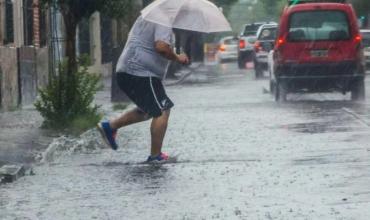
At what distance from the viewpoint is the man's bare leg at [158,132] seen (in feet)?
38.6

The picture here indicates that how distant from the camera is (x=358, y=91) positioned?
21.9 meters

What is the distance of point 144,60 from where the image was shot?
39.1ft

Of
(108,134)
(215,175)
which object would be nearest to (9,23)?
(108,134)

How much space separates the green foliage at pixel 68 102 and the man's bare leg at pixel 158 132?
12.4 feet

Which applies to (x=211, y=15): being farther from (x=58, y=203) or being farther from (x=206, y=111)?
(x=206, y=111)

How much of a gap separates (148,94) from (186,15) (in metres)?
0.85

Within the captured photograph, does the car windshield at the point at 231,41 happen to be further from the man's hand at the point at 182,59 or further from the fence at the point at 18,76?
the man's hand at the point at 182,59

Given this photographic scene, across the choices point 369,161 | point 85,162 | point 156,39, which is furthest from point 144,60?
point 369,161

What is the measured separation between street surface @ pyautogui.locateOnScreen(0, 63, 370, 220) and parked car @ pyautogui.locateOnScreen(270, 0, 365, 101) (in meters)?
4.50

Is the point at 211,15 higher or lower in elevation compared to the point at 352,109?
higher

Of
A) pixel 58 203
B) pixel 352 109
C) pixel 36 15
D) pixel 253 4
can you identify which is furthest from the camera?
pixel 253 4

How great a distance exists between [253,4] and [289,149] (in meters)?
128

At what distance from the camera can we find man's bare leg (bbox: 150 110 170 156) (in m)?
11.8

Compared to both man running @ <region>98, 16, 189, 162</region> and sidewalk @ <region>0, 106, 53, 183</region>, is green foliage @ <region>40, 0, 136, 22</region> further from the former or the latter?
man running @ <region>98, 16, 189, 162</region>
